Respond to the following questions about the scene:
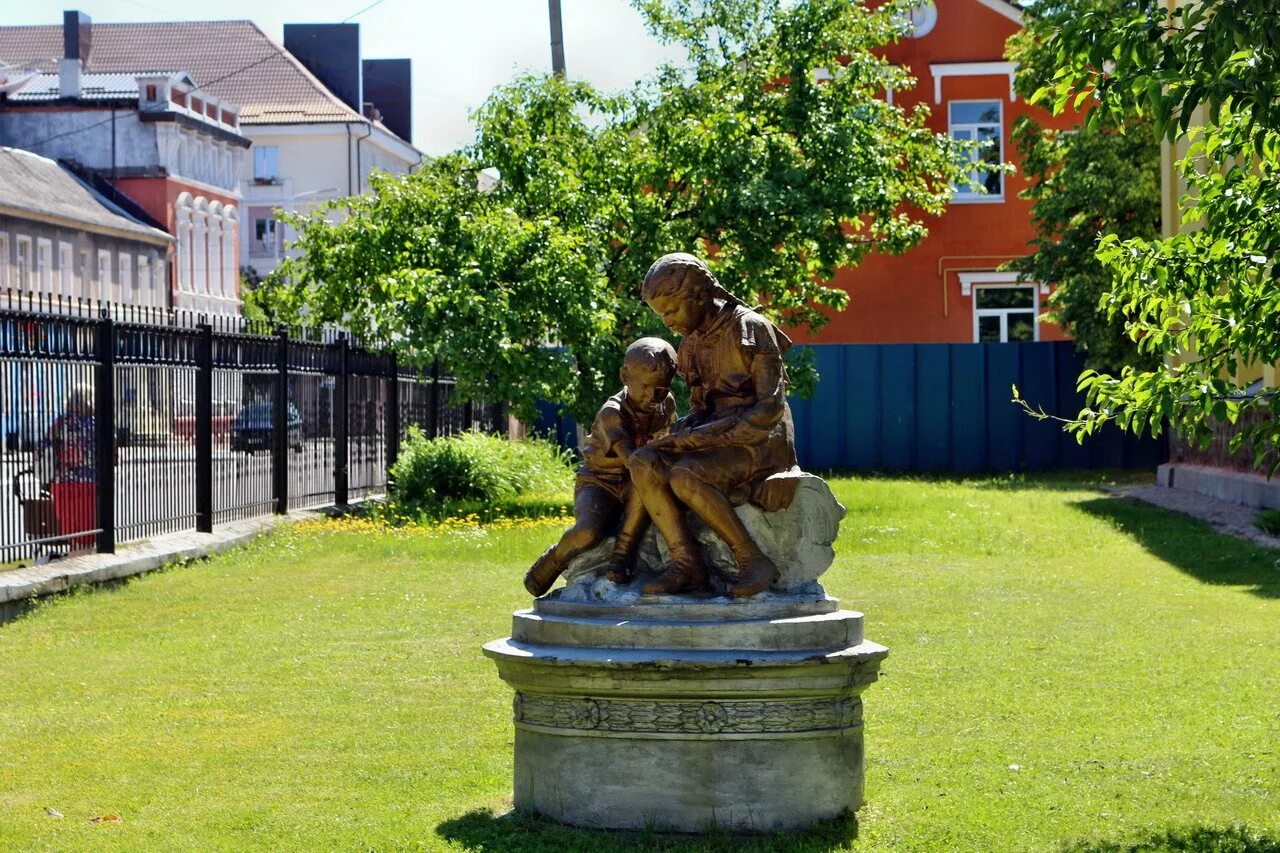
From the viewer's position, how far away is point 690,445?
6793 millimetres

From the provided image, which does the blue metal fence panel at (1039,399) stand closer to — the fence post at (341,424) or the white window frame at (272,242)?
the fence post at (341,424)

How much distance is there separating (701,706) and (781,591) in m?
0.61

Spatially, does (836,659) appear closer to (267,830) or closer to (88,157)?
(267,830)

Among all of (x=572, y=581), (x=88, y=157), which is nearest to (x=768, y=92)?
(x=572, y=581)

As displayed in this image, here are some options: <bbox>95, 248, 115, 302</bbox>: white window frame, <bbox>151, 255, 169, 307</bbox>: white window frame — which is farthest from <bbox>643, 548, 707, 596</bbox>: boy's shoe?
<bbox>151, 255, 169, 307</bbox>: white window frame

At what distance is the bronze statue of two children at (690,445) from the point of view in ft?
22.2

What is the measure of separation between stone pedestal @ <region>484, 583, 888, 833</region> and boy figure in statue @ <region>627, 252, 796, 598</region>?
0.73 feet

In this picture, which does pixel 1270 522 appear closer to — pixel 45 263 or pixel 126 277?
pixel 45 263

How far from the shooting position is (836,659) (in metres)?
6.46

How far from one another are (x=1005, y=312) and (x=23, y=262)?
26.6 meters

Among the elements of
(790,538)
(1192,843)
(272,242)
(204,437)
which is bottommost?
(1192,843)

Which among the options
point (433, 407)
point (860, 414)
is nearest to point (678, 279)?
point (433, 407)

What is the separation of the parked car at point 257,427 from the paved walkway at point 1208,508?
393 inches

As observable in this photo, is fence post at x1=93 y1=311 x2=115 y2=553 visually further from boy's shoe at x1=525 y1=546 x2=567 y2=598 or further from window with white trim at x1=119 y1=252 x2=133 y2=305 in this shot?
window with white trim at x1=119 y1=252 x2=133 y2=305
